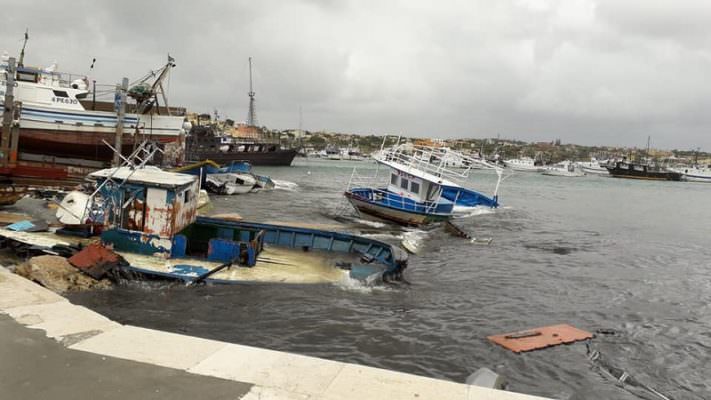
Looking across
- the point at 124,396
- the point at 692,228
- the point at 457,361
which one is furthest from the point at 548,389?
the point at 692,228

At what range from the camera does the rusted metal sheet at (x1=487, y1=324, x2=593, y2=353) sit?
1087 cm

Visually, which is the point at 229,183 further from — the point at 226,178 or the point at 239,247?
the point at 239,247

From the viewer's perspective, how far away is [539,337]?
11.5 m

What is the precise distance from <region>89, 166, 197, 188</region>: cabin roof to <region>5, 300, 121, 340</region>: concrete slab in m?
5.57

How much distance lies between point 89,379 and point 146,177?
340 inches

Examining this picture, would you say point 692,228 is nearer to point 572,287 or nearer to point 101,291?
point 572,287

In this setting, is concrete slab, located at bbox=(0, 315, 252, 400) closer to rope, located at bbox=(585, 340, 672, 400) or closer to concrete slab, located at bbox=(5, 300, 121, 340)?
concrete slab, located at bbox=(5, 300, 121, 340)

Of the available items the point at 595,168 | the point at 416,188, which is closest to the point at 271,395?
the point at 416,188

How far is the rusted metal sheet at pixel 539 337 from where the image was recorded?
1087cm

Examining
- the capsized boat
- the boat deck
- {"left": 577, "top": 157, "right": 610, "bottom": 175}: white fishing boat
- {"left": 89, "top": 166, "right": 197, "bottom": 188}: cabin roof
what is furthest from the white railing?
{"left": 577, "top": 157, "right": 610, "bottom": 175}: white fishing boat

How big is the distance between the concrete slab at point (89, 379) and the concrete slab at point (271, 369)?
8.1 inches

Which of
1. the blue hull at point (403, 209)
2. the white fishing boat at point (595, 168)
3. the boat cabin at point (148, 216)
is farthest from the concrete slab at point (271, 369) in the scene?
the white fishing boat at point (595, 168)

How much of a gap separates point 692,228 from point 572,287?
91.8ft

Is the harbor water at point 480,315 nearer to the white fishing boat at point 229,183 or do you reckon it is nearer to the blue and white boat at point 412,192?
the blue and white boat at point 412,192
